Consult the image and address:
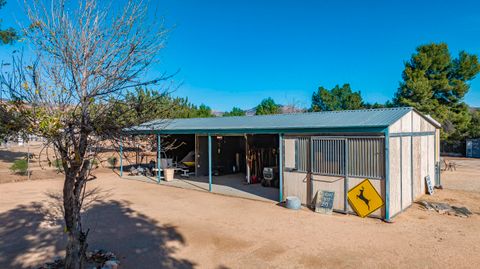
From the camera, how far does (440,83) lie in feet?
79.3

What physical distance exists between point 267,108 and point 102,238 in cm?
3205

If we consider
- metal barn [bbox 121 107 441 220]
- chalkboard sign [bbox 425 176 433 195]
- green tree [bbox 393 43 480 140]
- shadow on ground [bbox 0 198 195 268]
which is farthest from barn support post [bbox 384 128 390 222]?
green tree [bbox 393 43 480 140]

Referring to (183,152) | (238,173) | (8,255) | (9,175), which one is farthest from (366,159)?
(9,175)

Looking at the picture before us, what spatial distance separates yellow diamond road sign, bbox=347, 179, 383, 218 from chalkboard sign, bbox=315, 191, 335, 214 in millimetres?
504

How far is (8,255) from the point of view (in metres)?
5.81

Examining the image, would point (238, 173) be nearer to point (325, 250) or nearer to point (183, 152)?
point (183, 152)

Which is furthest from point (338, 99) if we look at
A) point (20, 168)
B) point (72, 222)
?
point (72, 222)

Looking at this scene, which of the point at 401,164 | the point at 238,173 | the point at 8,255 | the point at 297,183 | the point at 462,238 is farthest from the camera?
the point at 238,173

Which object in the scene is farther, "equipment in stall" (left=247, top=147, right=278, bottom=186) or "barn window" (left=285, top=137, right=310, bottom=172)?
"equipment in stall" (left=247, top=147, right=278, bottom=186)

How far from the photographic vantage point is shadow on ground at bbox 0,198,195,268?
5.59m

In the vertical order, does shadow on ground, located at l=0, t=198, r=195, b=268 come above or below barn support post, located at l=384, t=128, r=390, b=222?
below

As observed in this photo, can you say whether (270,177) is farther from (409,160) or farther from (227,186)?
(409,160)

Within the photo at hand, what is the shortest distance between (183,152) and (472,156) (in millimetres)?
24579

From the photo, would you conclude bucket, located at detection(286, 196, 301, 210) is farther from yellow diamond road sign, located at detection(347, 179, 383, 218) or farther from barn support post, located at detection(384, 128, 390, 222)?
barn support post, located at detection(384, 128, 390, 222)
